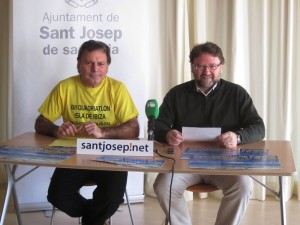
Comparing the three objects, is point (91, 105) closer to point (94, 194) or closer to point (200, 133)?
point (94, 194)

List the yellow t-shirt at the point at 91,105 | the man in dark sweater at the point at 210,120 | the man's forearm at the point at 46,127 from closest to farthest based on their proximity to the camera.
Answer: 1. the man in dark sweater at the point at 210,120
2. the man's forearm at the point at 46,127
3. the yellow t-shirt at the point at 91,105

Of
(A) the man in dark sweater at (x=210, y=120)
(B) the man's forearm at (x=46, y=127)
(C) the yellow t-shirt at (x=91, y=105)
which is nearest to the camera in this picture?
(A) the man in dark sweater at (x=210, y=120)

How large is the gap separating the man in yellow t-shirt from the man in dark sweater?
0.24 meters

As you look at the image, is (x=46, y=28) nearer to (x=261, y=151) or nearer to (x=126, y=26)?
(x=126, y=26)

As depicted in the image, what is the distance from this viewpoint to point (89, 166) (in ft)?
7.32

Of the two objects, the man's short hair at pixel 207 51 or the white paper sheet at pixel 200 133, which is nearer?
the white paper sheet at pixel 200 133

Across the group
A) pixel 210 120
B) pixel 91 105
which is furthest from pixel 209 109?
pixel 91 105

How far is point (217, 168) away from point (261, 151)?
45 cm

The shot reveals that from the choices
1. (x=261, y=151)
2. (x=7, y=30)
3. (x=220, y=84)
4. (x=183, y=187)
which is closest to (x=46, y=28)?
(x=7, y=30)

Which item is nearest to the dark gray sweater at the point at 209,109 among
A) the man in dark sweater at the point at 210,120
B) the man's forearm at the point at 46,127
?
the man in dark sweater at the point at 210,120

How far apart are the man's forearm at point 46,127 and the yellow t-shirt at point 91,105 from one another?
44 millimetres

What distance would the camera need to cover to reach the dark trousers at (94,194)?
2777 mm

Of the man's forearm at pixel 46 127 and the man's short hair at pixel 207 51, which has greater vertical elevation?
the man's short hair at pixel 207 51

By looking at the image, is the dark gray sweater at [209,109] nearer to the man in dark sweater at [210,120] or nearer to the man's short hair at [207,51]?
the man in dark sweater at [210,120]
